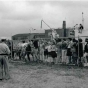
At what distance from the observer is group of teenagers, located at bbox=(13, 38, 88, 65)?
53.9 feet

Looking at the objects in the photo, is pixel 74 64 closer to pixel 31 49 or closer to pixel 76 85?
pixel 31 49

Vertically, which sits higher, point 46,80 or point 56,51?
point 56,51

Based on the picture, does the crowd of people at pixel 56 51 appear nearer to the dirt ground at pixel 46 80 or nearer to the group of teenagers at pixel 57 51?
the group of teenagers at pixel 57 51

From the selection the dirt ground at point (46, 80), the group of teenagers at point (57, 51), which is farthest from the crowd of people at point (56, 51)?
the dirt ground at point (46, 80)

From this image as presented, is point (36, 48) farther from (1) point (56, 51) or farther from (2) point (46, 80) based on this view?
(2) point (46, 80)

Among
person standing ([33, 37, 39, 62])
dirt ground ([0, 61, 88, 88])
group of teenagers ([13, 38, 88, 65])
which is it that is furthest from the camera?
person standing ([33, 37, 39, 62])

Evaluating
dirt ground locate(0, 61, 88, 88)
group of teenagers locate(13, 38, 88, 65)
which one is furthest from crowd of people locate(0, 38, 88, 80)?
dirt ground locate(0, 61, 88, 88)

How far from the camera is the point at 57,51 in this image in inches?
692

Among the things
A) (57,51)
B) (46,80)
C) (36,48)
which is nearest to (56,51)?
(57,51)

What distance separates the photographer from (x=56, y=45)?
17594 millimetres

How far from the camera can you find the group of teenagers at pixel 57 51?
1642cm

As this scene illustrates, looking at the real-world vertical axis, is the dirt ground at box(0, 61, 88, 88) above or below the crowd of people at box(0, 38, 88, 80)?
below

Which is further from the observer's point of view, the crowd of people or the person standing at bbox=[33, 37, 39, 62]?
the person standing at bbox=[33, 37, 39, 62]

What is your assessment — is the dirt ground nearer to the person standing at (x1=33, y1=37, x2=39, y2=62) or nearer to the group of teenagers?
the group of teenagers
